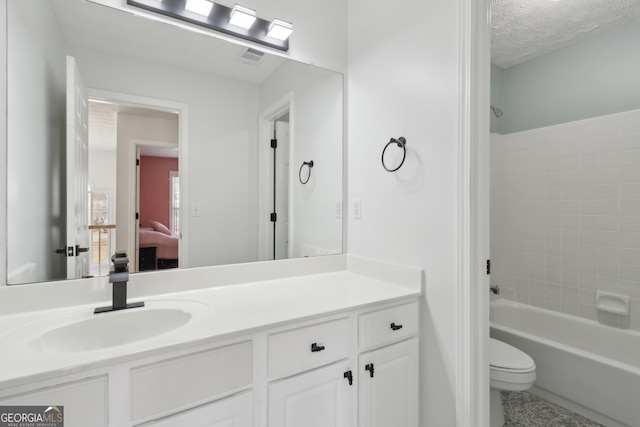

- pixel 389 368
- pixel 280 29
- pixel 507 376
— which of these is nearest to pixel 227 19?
pixel 280 29

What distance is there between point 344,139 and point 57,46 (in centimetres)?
139

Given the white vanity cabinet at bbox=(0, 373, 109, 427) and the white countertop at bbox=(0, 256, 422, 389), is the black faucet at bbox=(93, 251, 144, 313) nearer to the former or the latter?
the white countertop at bbox=(0, 256, 422, 389)

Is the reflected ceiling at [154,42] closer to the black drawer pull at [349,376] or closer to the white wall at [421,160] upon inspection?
the white wall at [421,160]

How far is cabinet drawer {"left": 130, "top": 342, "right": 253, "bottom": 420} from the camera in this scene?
820mm

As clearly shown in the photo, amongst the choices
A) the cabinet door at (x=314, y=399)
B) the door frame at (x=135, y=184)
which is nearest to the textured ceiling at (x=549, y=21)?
the door frame at (x=135, y=184)

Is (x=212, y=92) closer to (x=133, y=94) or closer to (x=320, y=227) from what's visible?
(x=133, y=94)

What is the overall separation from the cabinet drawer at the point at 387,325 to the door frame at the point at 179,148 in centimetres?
88

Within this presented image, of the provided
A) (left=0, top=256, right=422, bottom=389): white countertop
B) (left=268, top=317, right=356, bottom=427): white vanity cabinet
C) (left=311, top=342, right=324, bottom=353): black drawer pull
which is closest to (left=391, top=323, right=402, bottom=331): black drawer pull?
(left=0, top=256, right=422, bottom=389): white countertop

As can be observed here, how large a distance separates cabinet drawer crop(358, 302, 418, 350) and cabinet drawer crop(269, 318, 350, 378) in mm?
91

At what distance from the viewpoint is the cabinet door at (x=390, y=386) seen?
1230 mm

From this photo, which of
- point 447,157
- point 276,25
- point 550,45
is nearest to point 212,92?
point 276,25

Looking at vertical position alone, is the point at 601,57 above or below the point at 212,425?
above

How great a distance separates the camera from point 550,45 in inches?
94.0

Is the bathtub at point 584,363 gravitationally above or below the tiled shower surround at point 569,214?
below
